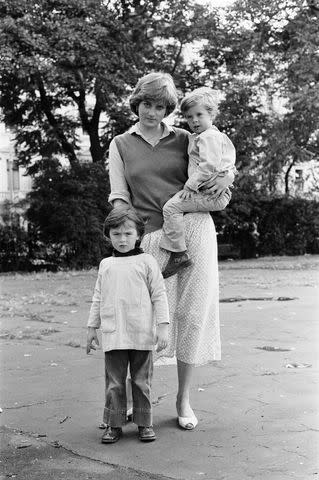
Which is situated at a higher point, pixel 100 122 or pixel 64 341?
pixel 100 122

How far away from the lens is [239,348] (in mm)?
6789

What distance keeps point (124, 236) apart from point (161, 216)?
0.40 m

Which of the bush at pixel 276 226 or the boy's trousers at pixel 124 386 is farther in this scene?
the bush at pixel 276 226

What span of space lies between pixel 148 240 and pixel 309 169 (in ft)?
75.2

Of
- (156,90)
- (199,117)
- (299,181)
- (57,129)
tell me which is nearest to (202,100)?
(199,117)

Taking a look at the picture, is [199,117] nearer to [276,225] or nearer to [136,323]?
[136,323]

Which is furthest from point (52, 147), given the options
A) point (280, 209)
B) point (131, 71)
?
point (280, 209)

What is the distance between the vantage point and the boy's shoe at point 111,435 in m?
3.89

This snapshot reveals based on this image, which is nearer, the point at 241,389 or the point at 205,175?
the point at 205,175

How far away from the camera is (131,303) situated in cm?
395

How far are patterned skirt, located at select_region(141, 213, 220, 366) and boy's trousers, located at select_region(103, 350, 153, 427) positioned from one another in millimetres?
318

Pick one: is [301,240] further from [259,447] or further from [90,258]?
[259,447]

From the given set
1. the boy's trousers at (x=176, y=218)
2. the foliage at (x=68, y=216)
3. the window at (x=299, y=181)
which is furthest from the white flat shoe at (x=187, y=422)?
the window at (x=299, y=181)

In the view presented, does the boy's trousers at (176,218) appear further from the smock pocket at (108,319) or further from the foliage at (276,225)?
the foliage at (276,225)
